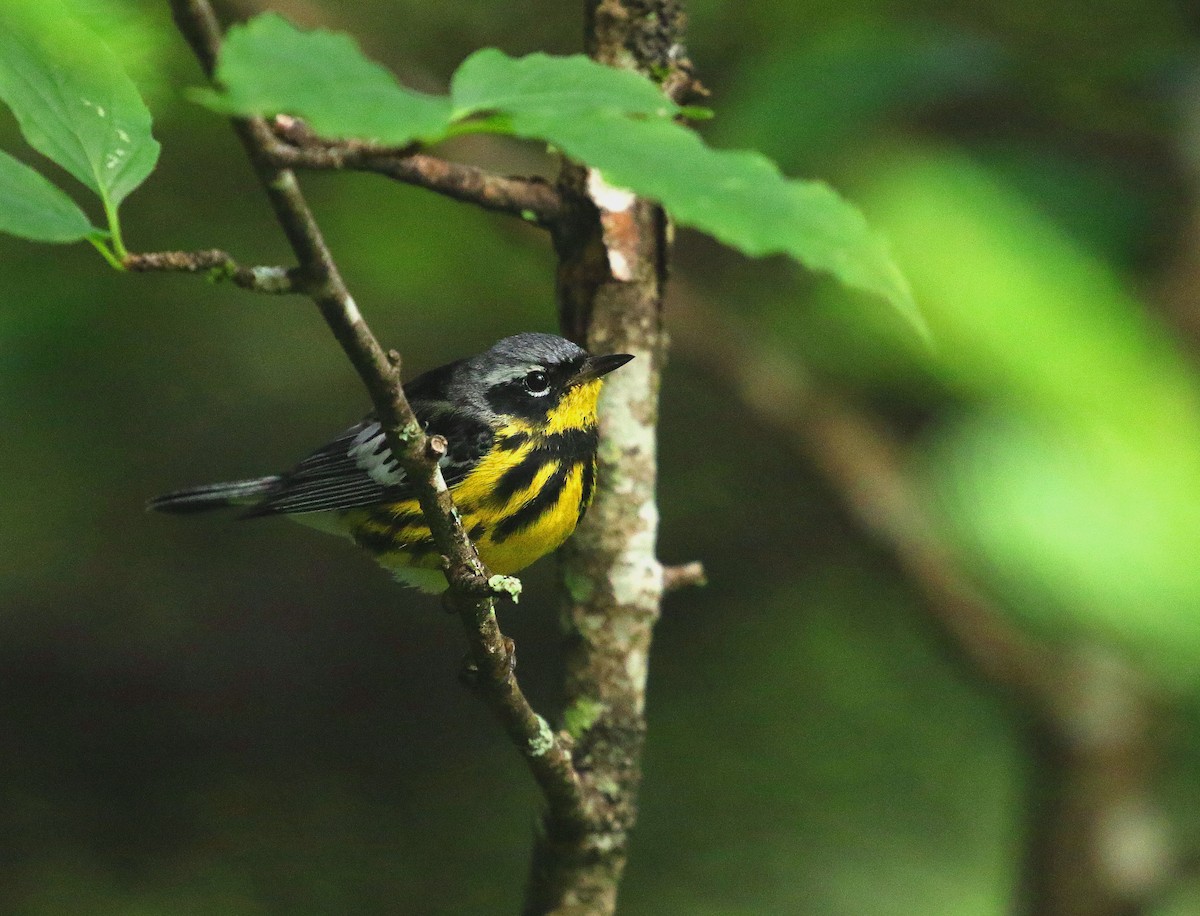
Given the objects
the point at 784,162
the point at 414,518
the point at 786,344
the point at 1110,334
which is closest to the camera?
the point at 1110,334

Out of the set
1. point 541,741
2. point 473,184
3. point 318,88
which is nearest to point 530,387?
point 473,184

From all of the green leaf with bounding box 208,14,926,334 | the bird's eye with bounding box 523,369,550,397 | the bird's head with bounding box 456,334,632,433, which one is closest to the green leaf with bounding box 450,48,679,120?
the green leaf with bounding box 208,14,926,334

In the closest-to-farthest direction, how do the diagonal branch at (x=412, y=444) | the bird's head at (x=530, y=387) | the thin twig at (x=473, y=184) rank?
the diagonal branch at (x=412, y=444) → the thin twig at (x=473, y=184) → the bird's head at (x=530, y=387)

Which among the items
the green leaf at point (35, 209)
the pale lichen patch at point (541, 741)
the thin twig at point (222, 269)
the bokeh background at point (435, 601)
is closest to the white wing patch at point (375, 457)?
the bokeh background at point (435, 601)

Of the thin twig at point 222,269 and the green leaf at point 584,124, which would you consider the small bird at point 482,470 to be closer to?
the thin twig at point 222,269

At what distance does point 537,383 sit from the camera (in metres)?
3.29

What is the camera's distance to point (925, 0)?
14.1ft

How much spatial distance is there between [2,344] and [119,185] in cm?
239

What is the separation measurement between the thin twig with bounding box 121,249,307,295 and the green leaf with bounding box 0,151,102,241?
0.30ft

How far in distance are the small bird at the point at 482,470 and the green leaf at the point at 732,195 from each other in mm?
1756

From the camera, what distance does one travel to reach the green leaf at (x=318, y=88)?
88 centimetres

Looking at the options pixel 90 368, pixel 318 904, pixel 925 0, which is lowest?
pixel 318 904

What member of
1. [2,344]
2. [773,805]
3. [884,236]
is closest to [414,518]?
[2,344]

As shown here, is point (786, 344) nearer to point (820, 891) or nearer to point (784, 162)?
point (784, 162)
